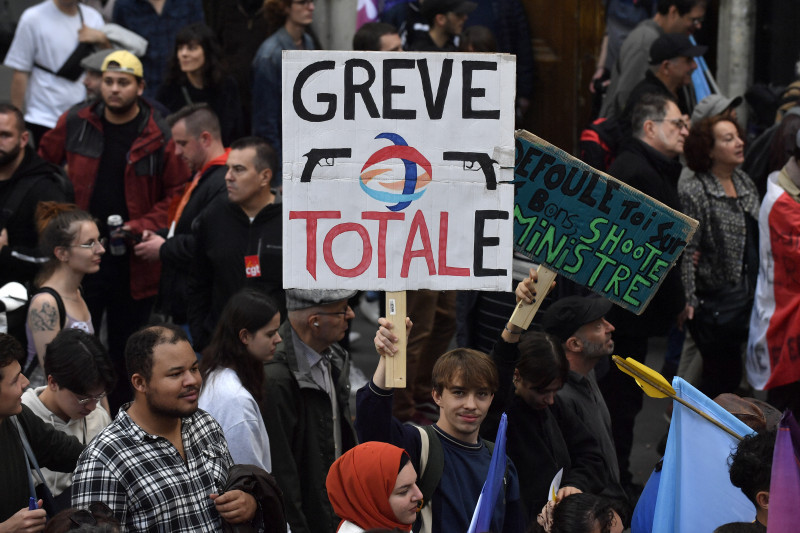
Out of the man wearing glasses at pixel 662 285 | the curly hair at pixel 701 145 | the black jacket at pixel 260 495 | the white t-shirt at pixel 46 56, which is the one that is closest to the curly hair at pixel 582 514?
the black jacket at pixel 260 495

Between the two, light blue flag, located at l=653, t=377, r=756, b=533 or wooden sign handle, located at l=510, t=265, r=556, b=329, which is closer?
light blue flag, located at l=653, t=377, r=756, b=533

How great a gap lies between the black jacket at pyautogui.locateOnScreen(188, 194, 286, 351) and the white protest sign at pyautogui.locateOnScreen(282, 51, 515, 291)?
234 cm

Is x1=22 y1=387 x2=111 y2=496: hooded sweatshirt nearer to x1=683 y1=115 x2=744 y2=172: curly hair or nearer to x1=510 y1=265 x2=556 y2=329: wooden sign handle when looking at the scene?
x1=510 y1=265 x2=556 y2=329: wooden sign handle

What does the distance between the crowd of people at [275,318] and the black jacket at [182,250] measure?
0.07 ft

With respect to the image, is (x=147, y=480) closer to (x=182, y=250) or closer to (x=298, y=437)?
(x=298, y=437)

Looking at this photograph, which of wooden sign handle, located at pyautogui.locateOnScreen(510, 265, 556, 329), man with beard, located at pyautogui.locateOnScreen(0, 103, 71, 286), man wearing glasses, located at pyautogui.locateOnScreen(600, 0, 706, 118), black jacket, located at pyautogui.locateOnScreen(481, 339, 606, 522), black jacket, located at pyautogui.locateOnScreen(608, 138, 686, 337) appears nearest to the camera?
wooden sign handle, located at pyautogui.locateOnScreen(510, 265, 556, 329)

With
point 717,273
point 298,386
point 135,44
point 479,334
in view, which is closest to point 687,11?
point 717,273

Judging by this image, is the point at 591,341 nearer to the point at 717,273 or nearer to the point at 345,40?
the point at 717,273

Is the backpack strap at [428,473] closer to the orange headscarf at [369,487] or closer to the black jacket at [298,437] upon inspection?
the orange headscarf at [369,487]

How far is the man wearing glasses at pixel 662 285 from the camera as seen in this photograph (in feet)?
23.5

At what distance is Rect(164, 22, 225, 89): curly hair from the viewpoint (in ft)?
29.1

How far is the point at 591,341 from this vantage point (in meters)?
5.96

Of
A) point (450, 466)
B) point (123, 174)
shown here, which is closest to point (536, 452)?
point (450, 466)

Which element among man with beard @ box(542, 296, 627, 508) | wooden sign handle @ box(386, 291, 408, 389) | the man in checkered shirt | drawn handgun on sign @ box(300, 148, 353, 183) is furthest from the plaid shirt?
man with beard @ box(542, 296, 627, 508)
